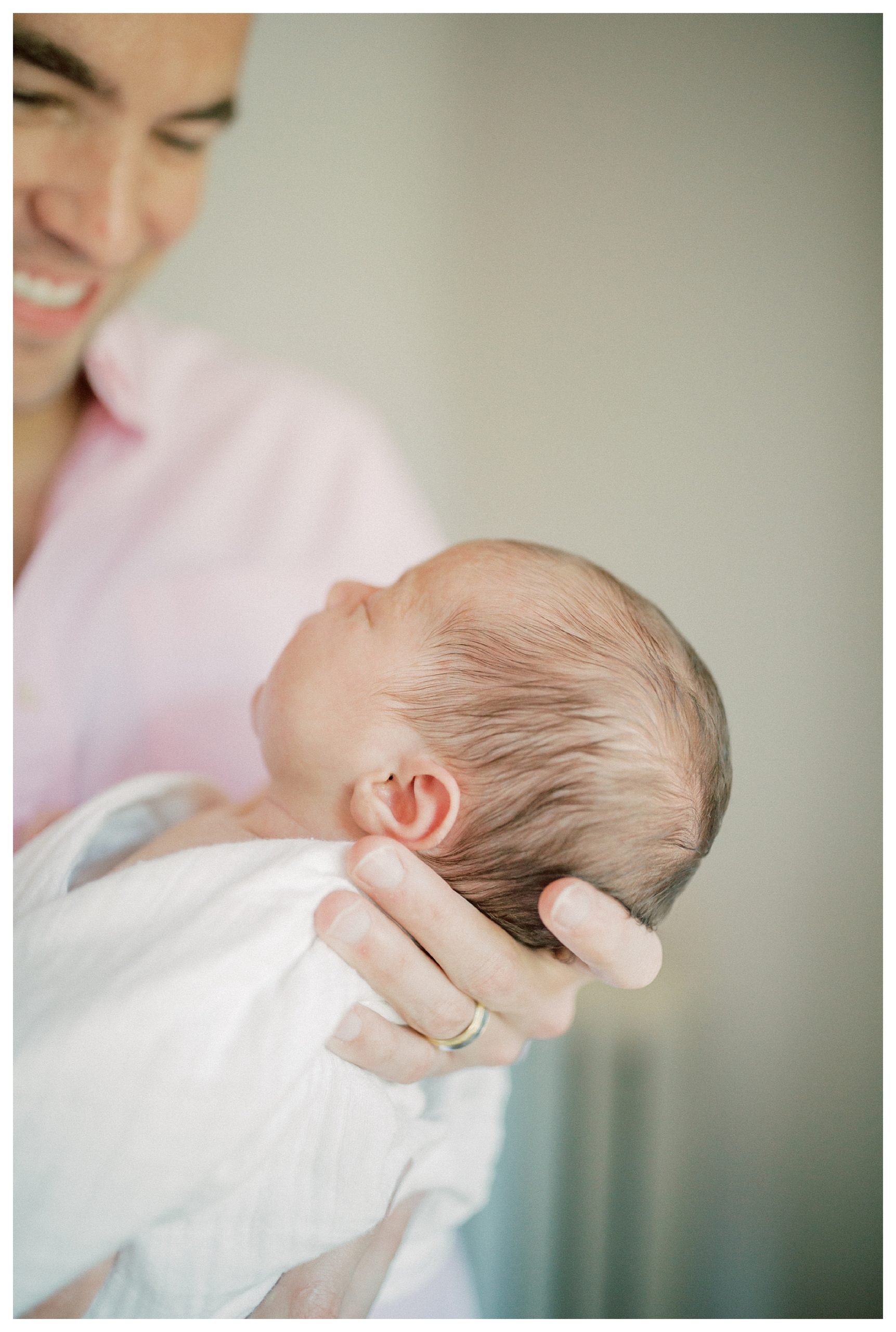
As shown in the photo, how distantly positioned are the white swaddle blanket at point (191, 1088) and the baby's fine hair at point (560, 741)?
118 millimetres

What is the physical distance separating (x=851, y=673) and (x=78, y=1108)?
97cm

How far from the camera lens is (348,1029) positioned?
2.07 ft

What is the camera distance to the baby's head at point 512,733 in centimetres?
64

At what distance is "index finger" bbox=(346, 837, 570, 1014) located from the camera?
0.61 meters

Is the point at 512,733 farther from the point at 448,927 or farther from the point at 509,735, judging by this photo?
the point at 448,927

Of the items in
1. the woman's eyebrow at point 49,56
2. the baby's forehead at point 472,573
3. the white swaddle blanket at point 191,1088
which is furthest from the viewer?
A: the woman's eyebrow at point 49,56

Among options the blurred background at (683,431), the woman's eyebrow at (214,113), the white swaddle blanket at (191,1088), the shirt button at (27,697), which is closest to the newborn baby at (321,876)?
the white swaddle blanket at (191,1088)

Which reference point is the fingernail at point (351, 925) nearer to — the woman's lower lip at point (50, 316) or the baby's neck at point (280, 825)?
the baby's neck at point (280, 825)

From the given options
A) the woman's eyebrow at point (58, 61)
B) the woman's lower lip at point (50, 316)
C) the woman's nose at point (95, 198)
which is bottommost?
the woman's lower lip at point (50, 316)

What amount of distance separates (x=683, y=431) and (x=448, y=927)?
0.82 m

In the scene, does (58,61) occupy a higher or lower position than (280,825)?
higher

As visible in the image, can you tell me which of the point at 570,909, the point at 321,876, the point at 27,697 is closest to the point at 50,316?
the point at 27,697
